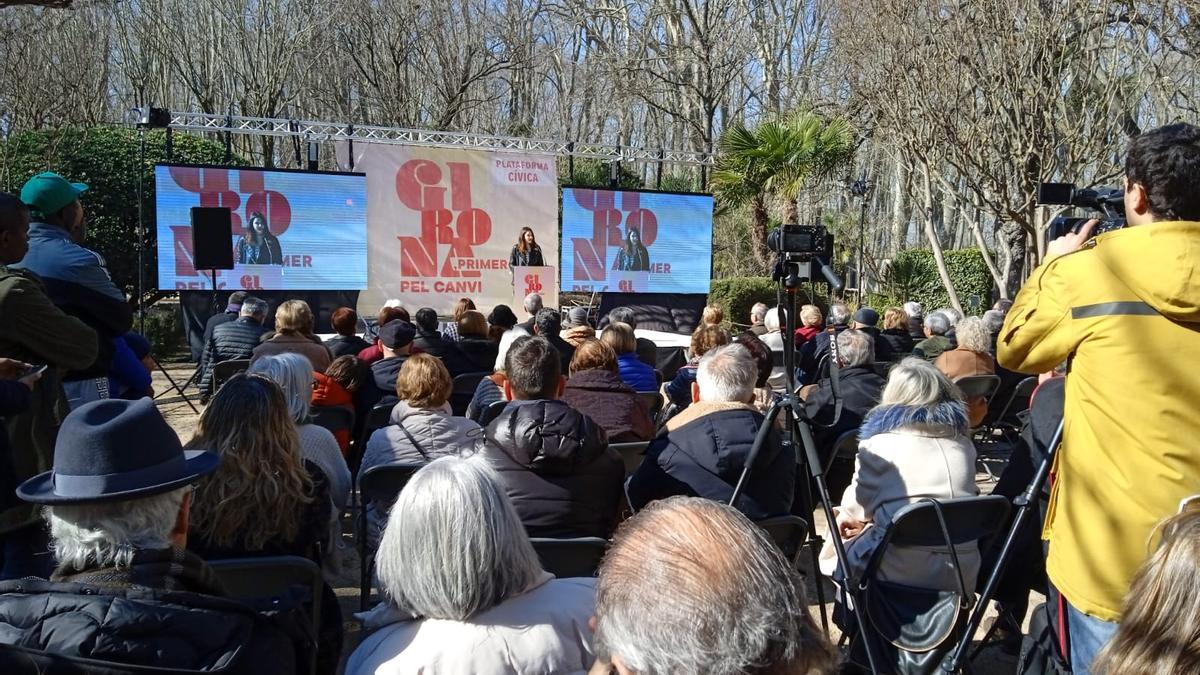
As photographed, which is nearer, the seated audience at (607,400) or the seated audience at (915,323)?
the seated audience at (607,400)

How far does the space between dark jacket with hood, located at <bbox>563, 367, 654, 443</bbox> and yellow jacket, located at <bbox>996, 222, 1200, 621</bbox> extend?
2.39 metres

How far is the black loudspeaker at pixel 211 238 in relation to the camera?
10172mm

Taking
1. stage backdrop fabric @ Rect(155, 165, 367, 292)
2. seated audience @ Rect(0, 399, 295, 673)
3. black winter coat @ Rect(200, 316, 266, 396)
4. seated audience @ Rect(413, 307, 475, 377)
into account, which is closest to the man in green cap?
seated audience @ Rect(0, 399, 295, 673)

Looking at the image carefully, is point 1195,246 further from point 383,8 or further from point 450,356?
point 383,8

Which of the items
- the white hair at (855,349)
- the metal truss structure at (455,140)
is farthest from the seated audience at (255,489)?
the metal truss structure at (455,140)

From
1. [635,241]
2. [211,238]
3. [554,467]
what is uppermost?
[635,241]

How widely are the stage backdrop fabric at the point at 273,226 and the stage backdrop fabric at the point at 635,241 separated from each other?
331 centimetres

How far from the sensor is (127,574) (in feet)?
5.49

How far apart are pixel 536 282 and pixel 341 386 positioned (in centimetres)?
821

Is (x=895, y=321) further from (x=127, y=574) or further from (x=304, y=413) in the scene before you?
(x=127, y=574)

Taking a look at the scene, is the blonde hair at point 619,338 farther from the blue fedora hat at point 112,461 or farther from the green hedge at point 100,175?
the green hedge at point 100,175

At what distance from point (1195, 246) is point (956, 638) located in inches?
59.1

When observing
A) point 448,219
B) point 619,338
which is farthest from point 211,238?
point 619,338

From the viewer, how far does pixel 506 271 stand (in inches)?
591
